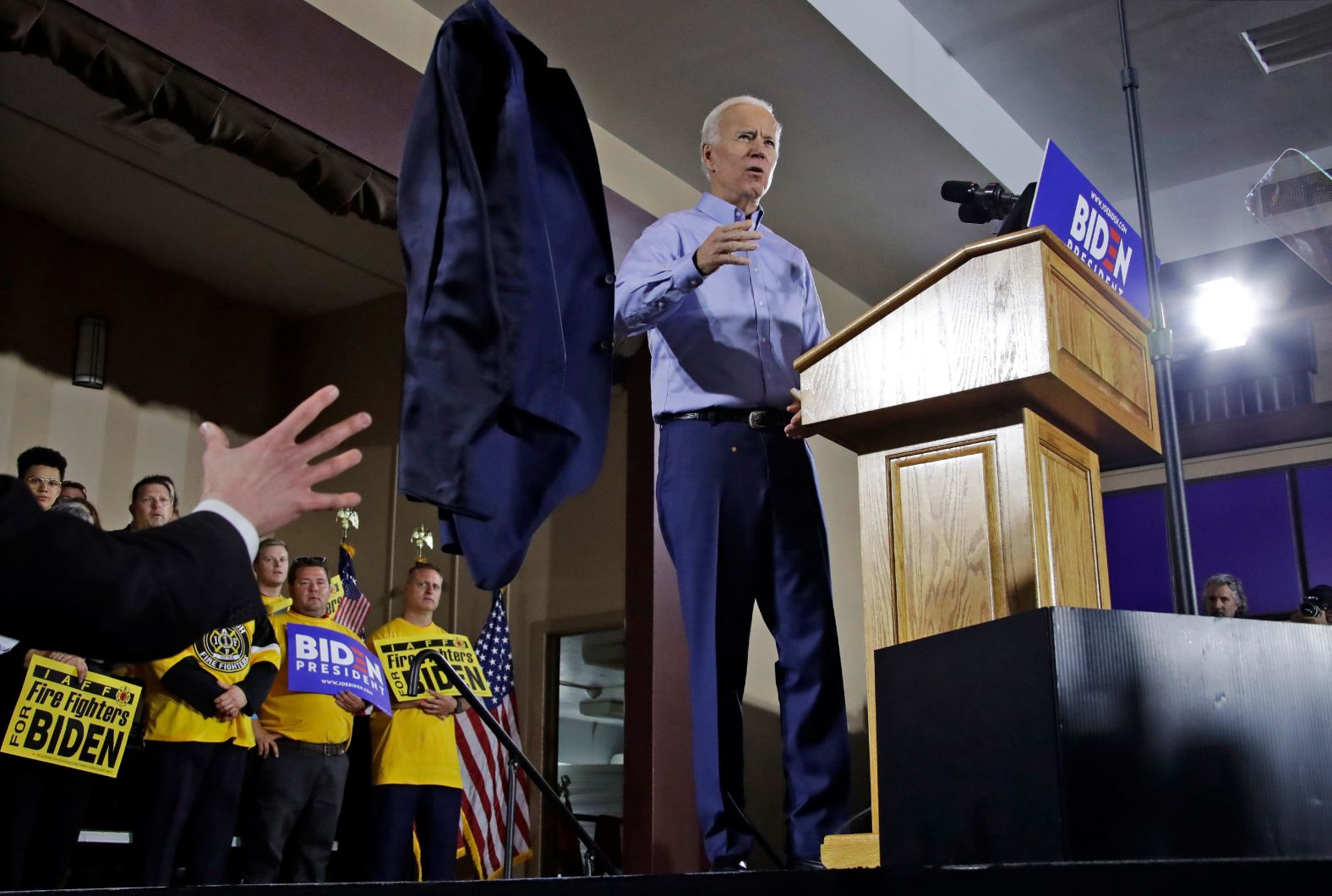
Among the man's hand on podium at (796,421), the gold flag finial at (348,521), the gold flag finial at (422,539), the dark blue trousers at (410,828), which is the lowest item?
the dark blue trousers at (410,828)

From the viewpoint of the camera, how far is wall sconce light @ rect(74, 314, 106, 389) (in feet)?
19.7

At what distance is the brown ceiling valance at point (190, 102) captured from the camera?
2.62 m

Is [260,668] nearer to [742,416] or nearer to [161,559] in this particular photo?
[742,416]

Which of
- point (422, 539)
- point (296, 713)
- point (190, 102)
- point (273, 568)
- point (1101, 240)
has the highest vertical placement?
point (190, 102)

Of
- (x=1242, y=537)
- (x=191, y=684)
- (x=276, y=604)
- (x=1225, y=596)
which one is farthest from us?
(x=1242, y=537)

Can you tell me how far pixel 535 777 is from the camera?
8.52ft

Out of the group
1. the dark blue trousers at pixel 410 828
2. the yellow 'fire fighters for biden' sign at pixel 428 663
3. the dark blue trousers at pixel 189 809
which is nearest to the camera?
the dark blue trousers at pixel 189 809

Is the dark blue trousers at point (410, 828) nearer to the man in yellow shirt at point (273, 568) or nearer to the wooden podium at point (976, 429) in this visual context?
the man in yellow shirt at point (273, 568)

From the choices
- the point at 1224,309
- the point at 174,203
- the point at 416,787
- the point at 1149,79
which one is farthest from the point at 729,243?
the point at 174,203

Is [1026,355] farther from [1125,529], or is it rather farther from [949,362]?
[1125,529]

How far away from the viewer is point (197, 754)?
3.43 metres

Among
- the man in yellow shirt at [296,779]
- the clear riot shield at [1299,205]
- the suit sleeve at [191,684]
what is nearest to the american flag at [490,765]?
the man in yellow shirt at [296,779]

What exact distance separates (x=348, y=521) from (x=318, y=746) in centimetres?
236

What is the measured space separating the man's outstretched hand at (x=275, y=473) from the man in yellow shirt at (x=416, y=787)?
124 inches
